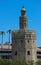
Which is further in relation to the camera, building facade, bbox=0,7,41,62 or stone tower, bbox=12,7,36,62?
stone tower, bbox=12,7,36,62

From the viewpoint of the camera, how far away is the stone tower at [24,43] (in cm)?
10006

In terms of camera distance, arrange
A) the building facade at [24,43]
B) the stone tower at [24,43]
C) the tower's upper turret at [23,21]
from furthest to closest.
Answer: the stone tower at [24,43], the building facade at [24,43], the tower's upper turret at [23,21]

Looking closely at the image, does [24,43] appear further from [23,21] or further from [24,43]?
[23,21]

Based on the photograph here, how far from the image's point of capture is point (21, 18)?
98.9m

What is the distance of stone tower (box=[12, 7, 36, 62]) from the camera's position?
100 m

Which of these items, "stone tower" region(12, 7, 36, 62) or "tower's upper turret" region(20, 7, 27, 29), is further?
"stone tower" region(12, 7, 36, 62)

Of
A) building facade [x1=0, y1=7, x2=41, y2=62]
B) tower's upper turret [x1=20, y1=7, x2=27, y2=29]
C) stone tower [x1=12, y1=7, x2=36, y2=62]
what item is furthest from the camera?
stone tower [x1=12, y1=7, x2=36, y2=62]

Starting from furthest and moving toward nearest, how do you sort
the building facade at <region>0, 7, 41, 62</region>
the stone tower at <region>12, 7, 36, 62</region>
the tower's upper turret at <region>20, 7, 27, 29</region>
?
1. the stone tower at <region>12, 7, 36, 62</region>
2. the building facade at <region>0, 7, 41, 62</region>
3. the tower's upper turret at <region>20, 7, 27, 29</region>

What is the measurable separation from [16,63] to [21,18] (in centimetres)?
1880

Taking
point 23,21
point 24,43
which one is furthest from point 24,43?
point 23,21

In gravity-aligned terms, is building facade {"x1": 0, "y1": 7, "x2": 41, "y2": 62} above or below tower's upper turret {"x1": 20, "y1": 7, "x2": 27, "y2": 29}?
below

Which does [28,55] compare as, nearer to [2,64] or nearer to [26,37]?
[26,37]

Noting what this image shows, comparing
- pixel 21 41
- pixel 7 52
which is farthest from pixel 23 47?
pixel 7 52

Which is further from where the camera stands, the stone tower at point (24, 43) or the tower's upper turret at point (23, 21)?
the stone tower at point (24, 43)
